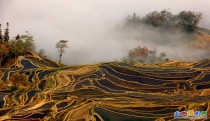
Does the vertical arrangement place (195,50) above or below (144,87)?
above

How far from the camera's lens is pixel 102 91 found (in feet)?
248

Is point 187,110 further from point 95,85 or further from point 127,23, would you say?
point 127,23

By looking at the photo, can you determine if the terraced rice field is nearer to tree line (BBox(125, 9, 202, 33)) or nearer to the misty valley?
the misty valley

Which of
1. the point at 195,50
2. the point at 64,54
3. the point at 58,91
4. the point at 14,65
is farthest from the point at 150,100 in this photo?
the point at 195,50

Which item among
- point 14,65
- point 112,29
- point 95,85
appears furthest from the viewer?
point 112,29

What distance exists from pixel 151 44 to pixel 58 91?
99492 millimetres

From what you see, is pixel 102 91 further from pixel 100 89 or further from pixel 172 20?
pixel 172 20

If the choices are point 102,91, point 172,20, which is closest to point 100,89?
point 102,91

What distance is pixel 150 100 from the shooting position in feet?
221

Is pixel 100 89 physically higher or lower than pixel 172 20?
lower

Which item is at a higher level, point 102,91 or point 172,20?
point 172,20

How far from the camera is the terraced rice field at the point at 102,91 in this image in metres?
59.4

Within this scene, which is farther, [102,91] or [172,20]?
[172,20]

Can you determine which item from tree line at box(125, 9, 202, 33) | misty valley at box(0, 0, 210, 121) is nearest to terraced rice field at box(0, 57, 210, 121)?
misty valley at box(0, 0, 210, 121)
